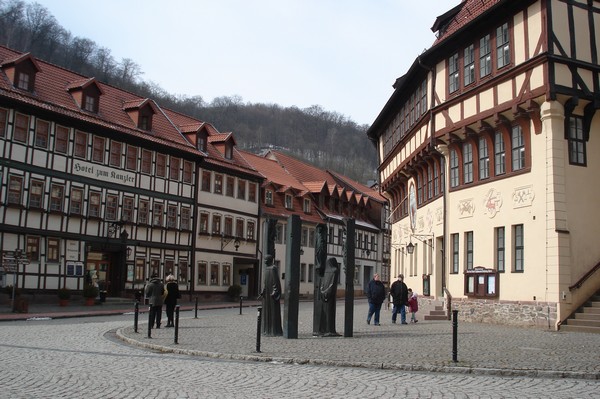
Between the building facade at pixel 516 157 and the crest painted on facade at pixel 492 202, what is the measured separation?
5cm

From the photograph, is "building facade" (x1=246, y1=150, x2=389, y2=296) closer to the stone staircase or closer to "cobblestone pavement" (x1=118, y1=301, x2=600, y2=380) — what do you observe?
the stone staircase

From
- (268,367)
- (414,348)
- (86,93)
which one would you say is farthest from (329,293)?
(86,93)

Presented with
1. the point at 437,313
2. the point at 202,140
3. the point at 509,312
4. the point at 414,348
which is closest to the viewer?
the point at 414,348

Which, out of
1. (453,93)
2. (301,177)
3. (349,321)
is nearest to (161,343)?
(349,321)

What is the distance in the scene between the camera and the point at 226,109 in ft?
323

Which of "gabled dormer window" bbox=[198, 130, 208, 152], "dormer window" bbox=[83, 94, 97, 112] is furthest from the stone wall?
"gabled dormer window" bbox=[198, 130, 208, 152]

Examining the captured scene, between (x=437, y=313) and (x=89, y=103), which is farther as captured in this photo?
(x=89, y=103)

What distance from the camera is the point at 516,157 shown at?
81.0ft

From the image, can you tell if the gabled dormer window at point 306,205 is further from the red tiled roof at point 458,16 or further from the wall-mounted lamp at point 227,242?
the red tiled roof at point 458,16

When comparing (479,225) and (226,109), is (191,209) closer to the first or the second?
(479,225)

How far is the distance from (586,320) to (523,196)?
4.66 metres

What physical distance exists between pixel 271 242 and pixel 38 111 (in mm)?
21084

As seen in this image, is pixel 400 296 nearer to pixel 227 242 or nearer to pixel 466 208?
pixel 466 208

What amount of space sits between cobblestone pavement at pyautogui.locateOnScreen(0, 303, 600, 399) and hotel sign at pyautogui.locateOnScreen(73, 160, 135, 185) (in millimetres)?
18915
